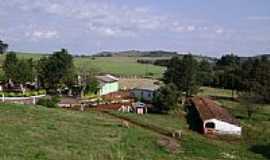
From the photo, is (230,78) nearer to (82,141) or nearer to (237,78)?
(237,78)

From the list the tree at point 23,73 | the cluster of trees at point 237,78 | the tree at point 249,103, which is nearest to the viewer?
the tree at point 249,103

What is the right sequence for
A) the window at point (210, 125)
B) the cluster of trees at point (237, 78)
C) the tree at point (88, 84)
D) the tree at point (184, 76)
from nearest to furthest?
the window at point (210, 125)
the cluster of trees at point (237, 78)
the tree at point (88, 84)
the tree at point (184, 76)

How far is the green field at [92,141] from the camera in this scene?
88.7 feet

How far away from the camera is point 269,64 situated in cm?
9406

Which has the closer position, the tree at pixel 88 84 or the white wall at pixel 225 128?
the white wall at pixel 225 128

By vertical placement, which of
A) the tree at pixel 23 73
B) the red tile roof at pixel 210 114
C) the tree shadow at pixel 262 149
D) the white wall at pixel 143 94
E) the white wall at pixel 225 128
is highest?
the tree at pixel 23 73

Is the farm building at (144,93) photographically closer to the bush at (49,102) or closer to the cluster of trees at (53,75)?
the cluster of trees at (53,75)

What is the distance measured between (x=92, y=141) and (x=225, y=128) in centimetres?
2222

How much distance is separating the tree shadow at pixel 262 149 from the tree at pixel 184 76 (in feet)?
120

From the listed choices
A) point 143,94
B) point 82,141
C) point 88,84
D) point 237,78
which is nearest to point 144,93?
point 143,94

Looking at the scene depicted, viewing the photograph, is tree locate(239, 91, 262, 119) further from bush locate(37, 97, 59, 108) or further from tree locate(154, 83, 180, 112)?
bush locate(37, 97, 59, 108)

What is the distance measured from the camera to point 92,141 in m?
32.1

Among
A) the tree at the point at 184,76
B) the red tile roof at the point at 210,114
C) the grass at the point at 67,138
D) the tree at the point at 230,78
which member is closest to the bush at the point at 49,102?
the grass at the point at 67,138

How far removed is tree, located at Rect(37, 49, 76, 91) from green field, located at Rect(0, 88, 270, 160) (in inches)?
1205
